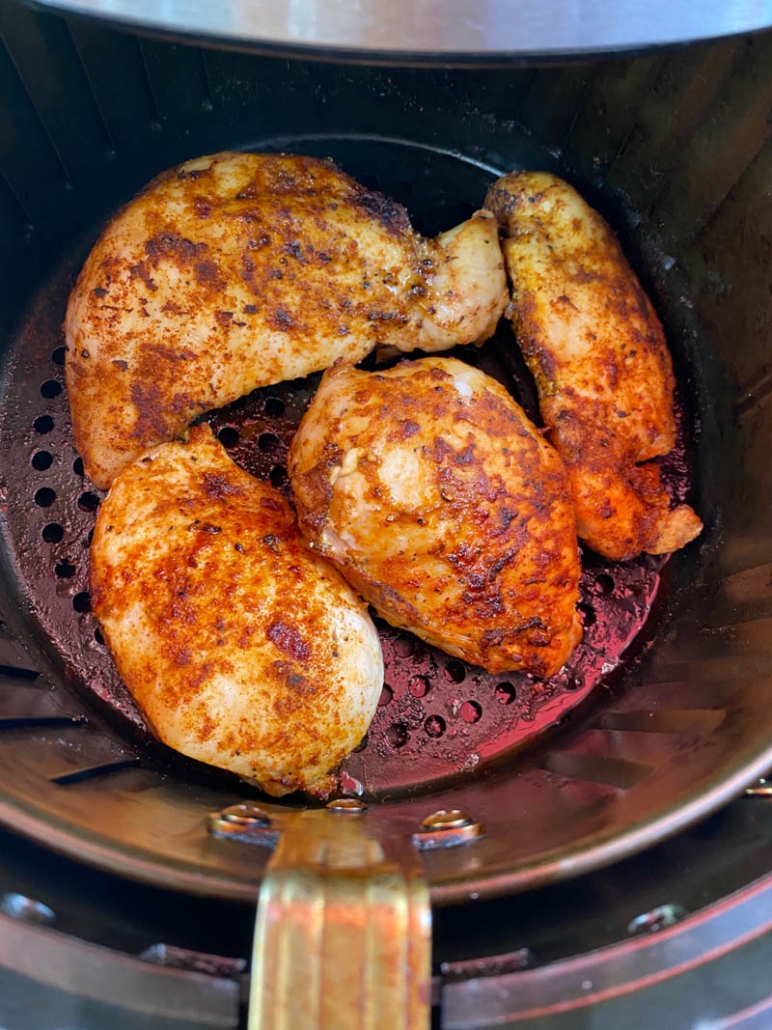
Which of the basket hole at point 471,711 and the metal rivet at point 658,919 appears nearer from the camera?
the metal rivet at point 658,919

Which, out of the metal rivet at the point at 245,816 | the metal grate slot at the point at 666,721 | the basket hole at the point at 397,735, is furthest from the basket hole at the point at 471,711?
the metal rivet at the point at 245,816

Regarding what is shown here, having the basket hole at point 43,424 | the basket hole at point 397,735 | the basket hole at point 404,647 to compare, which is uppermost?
the basket hole at point 43,424

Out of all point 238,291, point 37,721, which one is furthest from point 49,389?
point 37,721

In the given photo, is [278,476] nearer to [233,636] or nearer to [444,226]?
[233,636]

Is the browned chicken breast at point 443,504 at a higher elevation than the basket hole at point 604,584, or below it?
higher

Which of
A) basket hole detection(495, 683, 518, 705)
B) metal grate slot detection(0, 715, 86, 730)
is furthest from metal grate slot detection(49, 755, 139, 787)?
basket hole detection(495, 683, 518, 705)

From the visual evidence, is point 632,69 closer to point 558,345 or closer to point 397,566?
point 558,345

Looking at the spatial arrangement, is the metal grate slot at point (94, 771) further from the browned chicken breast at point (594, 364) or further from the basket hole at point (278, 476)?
the browned chicken breast at point (594, 364)

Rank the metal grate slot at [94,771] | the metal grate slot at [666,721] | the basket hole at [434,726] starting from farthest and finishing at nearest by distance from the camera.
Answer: the basket hole at [434,726] → the metal grate slot at [666,721] → the metal grate slot at [94,771]

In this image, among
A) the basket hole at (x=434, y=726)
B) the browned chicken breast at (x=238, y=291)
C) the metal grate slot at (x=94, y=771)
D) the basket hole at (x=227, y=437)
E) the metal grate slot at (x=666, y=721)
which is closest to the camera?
the metal grate slot at (x=94, y=771)

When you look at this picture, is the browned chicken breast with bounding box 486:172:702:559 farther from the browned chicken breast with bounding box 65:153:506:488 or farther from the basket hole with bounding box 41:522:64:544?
the basket hole with bounding box 41:522:64:544
